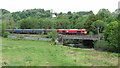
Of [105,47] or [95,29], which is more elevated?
[95,29]

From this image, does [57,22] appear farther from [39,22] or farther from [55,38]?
[55,38]

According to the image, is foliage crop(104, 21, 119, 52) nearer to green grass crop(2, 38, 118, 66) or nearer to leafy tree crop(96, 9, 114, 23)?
Answer: green grass crop(2, 38, 118, 66)

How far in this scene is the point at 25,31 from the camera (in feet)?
229

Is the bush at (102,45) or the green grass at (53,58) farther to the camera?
the bush at (102,45)

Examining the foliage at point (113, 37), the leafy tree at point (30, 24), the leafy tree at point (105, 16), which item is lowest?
the foliage at point (113, 37)

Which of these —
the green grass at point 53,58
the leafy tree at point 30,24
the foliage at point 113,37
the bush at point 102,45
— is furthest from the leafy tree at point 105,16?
the green grass at point 53,58

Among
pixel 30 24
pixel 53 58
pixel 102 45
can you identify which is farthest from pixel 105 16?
pixel 53 58

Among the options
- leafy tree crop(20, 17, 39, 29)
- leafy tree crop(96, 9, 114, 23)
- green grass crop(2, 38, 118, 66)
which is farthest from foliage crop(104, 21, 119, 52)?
leafy tree crop(20, 17, 39, 29)

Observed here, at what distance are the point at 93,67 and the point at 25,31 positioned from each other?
58375 mm

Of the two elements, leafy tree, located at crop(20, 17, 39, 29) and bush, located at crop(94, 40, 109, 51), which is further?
leafy tree, located at crop(20, 17, 39, 29)

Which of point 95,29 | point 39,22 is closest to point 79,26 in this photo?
point 95,29

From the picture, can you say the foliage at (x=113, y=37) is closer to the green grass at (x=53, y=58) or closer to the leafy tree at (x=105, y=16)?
the green grass at (x=53, y=58)

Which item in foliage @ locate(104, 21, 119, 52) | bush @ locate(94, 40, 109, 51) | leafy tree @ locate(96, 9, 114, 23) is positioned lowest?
bush @ locate(94, 40, 109, 51)

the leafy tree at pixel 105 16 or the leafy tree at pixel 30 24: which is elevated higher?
the leafy tree at pixel 105 16
